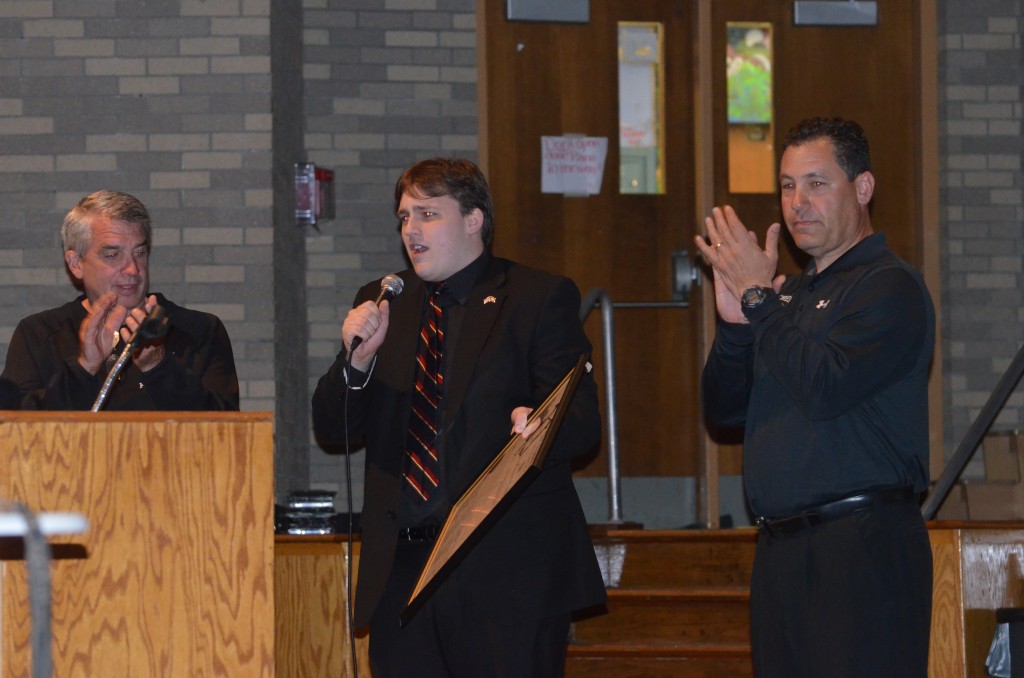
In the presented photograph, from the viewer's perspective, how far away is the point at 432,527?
3.54m

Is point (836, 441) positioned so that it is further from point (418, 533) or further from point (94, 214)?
point (94, 214)

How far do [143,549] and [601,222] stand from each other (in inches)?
167

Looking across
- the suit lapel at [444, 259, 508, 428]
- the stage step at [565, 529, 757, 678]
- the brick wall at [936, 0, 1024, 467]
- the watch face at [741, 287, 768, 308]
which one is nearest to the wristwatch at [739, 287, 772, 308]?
the watch face at [741, 287, 768, 308]

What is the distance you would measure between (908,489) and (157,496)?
1.72m

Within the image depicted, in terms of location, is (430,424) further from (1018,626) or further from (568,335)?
(1018,626)

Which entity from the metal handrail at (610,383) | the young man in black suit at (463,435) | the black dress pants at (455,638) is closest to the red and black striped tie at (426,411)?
the young man in black suit at (463,435)

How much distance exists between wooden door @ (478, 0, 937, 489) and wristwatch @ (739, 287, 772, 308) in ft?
11.0

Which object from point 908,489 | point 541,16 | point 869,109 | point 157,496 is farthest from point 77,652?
point 869,109

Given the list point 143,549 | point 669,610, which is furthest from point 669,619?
point 143,549

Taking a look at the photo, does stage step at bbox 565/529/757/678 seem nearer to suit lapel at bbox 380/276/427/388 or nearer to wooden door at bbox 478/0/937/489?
wooden door at bbox 478/0/937/489

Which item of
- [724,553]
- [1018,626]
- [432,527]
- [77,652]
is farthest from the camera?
[724,553]

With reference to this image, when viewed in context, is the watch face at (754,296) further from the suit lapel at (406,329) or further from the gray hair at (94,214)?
the gray hair at (94,214)

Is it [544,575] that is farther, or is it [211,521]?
[544,575]

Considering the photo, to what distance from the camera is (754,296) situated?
3.36 m
